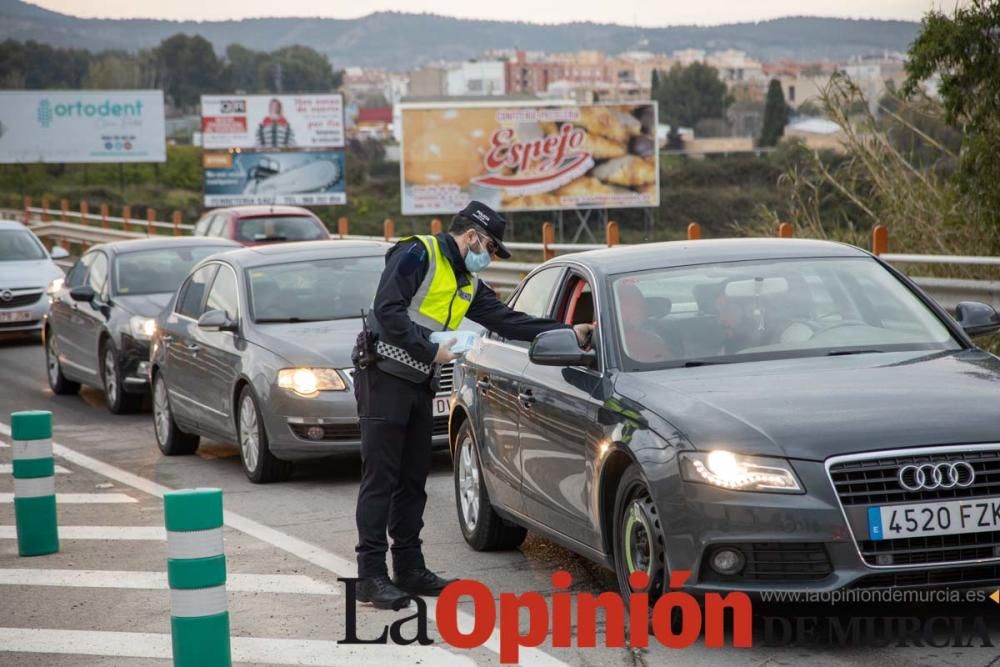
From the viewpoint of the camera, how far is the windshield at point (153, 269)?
17.0 meters

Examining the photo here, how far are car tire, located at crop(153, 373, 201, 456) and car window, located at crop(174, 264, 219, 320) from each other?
1.86 ft

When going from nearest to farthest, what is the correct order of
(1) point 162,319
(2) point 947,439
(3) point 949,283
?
1. (2) point 947,439
2. (1) point 162,319
3. (3) point 949,283

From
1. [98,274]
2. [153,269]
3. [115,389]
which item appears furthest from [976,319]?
[98,274]

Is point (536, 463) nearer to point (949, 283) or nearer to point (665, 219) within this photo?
point (949, 283)

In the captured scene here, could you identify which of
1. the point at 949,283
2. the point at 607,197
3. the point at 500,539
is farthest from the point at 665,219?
the point at 500,539

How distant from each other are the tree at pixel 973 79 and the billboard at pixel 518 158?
38530 millimetres

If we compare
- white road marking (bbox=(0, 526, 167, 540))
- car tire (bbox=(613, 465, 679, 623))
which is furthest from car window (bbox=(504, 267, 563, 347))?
white road marking (bbox=(0, 526, 167, 540))

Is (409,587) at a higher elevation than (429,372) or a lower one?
lower

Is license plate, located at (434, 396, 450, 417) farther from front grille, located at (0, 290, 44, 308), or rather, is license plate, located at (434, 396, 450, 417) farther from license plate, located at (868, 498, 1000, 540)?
front grille, located at (0, 290, 44, 308)

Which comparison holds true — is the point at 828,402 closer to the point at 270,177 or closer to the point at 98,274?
the point at 98,274

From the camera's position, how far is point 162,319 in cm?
1398

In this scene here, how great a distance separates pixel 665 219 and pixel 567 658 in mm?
94783

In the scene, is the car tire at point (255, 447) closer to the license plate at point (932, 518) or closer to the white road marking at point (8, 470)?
the white road marking at point (8, 470)

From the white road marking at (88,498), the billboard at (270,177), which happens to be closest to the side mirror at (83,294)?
the white road marking at (88,498)
